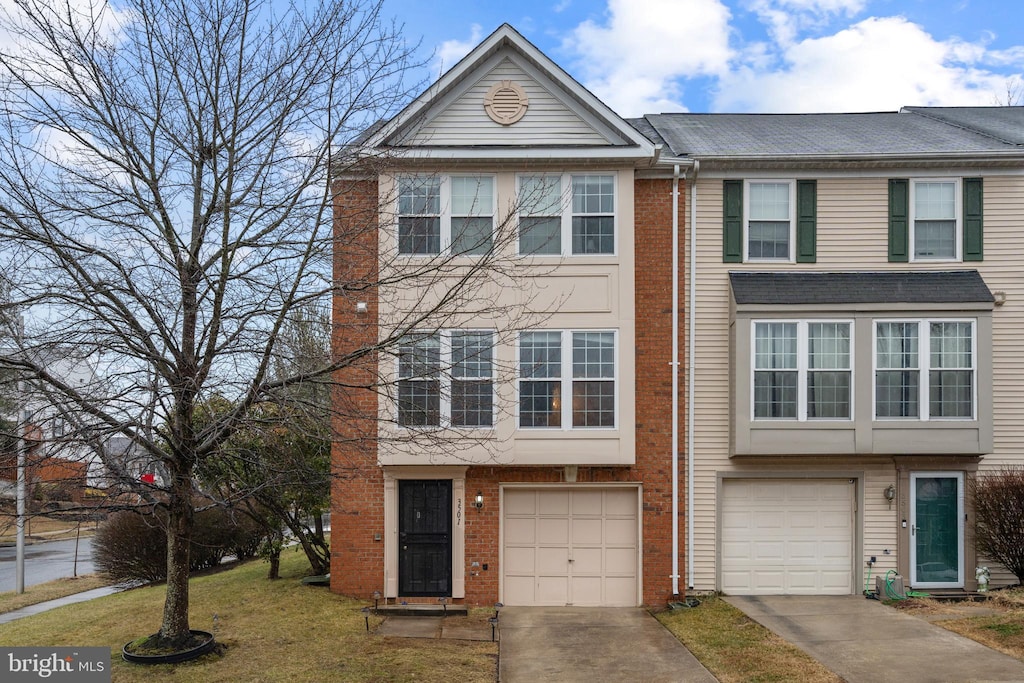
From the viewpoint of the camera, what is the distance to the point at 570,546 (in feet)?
42.8

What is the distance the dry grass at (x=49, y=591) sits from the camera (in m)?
14.7

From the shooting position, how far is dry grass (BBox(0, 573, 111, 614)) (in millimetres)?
14740

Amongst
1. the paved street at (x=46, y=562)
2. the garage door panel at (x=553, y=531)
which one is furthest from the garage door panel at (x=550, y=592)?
the paved street at (x=46, y=562)

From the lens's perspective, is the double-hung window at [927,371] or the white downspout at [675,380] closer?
the double-hung window at [927,371]

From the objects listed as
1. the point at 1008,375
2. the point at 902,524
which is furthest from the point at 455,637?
the point at 1008,375

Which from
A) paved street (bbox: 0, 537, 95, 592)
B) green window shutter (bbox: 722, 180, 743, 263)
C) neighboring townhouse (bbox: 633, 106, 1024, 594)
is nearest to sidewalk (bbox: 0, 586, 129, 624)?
paved street (bbox: 0, 537, 95, 592)

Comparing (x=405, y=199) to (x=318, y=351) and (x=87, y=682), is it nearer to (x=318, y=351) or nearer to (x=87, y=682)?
(x=318, y=351)

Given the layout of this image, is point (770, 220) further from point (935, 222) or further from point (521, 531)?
point (521, 531)

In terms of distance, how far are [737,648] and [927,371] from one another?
571cm

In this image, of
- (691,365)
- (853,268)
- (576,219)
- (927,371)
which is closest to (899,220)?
(853,268)

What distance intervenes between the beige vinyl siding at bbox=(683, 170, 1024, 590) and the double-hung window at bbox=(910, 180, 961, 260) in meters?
0.20

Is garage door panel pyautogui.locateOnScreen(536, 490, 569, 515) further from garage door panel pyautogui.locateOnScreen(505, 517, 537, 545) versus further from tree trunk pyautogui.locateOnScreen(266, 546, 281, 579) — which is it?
tree trunk pyautogui.locateOnScreen(266, 546, 281, 579)

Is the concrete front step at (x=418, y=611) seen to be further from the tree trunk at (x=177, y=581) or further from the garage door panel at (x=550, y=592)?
the tree trunk at (x=177, y=581)

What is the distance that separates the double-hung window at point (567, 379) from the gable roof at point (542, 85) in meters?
2.93
